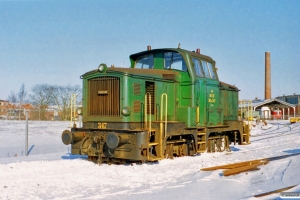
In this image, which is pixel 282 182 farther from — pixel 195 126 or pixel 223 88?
pixel 223 88

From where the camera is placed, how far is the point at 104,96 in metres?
9.32

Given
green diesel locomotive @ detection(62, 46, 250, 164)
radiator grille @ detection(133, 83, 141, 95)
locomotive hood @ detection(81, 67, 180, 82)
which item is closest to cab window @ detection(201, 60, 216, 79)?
green diesel locomotive @ detection(62, 46, 250, 164)

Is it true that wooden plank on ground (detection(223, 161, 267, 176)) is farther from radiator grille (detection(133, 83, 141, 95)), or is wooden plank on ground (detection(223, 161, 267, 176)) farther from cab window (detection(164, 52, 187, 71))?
cab window (detection(164, 52, 187, 71))

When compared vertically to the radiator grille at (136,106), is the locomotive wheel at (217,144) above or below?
below

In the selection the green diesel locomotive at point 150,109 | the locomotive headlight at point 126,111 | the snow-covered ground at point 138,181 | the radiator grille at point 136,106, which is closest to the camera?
the snow-covered ground at point 138,181

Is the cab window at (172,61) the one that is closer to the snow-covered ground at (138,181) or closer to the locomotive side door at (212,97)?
the locomotive side door at (212,97)

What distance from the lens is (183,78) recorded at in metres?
10.8

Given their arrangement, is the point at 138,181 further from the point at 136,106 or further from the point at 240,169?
the point at 136,106

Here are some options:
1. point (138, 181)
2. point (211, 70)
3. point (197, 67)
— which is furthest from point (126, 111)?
point (211, 70)

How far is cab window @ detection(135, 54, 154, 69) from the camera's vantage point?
11.2 meters

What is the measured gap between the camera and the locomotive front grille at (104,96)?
29.7 ft

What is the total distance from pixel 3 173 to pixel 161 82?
4.82 meters

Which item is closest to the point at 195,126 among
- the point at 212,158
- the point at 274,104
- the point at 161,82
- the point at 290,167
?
the point at 212,158

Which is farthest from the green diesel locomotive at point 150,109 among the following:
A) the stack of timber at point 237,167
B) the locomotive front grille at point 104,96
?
the stack of timber at point 237,167
